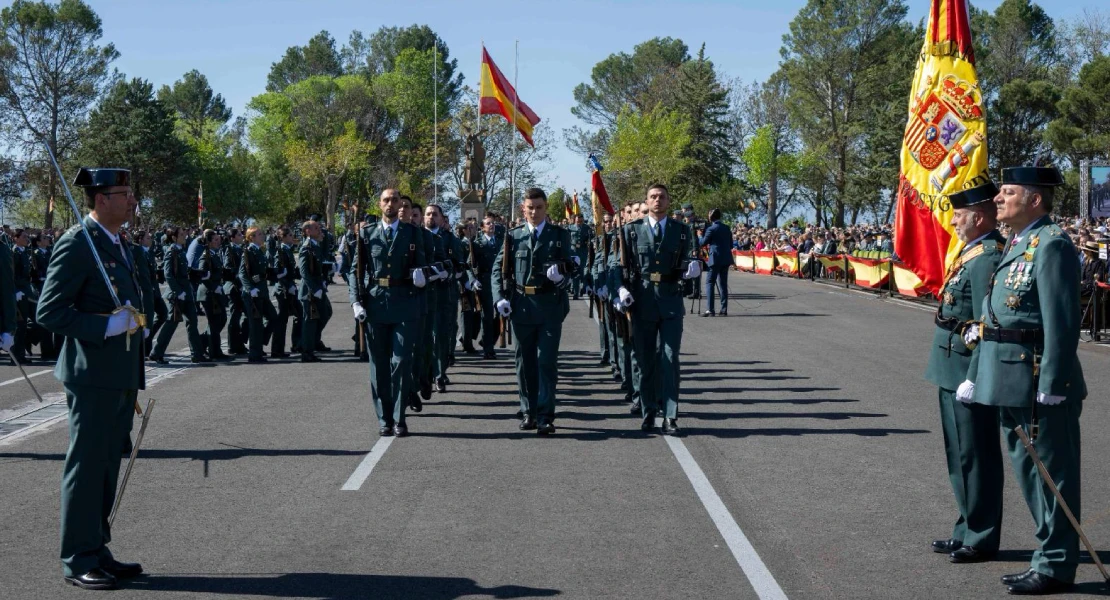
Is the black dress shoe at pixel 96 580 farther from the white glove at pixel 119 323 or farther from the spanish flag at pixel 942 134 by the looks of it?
the spanish flag at pixel 942 134

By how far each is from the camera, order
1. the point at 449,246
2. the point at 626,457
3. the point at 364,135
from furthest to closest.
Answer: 1. the point at 364,135
2. the point at 449,246
3. the point at 626,457

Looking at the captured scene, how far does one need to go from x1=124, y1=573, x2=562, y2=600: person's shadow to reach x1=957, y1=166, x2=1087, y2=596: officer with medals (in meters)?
2.32

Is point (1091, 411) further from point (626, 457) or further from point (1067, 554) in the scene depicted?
point (1067, 554)

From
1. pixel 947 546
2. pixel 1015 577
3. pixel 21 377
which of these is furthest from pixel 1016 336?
pixel 21 377

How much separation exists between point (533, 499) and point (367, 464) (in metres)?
1.71

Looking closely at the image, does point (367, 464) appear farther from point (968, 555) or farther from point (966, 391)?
point (966, 391)

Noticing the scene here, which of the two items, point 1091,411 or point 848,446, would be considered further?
point 1091,411

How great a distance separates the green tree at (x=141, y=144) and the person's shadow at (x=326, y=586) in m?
62.3

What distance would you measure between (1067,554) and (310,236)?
12.7 metres

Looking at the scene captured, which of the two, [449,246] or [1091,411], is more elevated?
[449,246]

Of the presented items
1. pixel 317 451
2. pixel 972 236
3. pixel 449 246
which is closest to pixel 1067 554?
pixel 972 236

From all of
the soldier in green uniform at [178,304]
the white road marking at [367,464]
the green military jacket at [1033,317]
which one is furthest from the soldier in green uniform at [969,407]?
the soldier in green uniform at [178,304]

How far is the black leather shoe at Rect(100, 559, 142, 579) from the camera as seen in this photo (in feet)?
18.7

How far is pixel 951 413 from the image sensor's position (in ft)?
20.4
